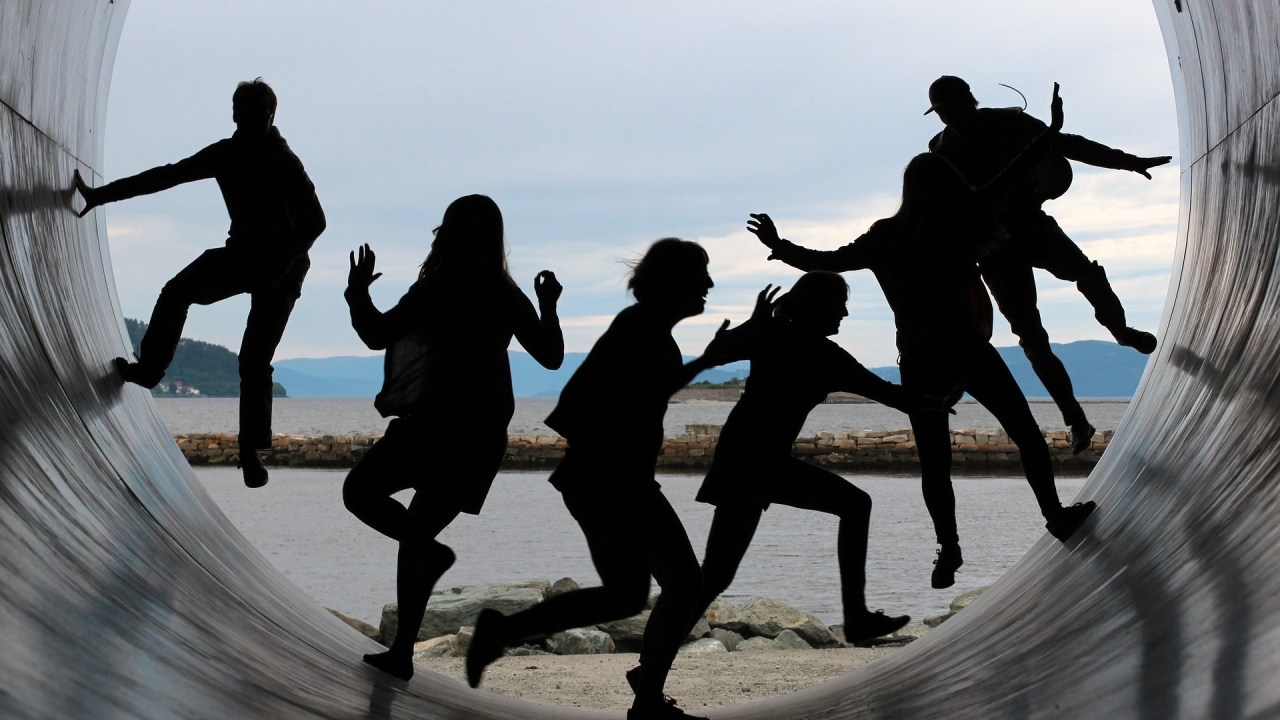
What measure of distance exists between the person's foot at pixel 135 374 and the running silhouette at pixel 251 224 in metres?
0.20

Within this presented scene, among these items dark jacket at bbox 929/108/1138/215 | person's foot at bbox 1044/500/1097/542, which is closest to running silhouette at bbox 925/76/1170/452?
dark jacket at bbox 929/108/1138/215

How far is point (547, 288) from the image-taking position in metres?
3.88

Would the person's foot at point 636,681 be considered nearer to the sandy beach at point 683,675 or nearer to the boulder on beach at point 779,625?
the sandy beach at point 683,675

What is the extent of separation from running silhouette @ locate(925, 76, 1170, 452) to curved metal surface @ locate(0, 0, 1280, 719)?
1.35ft

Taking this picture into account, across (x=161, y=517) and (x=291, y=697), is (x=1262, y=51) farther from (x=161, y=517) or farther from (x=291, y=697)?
(x=161, y=517)

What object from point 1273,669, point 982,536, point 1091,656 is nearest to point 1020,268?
point 1091,656

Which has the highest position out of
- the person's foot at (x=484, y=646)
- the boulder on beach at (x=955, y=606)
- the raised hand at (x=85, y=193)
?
the raised hand at (x=85, y=193)

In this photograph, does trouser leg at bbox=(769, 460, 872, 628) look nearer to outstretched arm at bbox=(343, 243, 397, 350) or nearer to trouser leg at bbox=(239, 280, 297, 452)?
outstretched arm at bbox=(343, 243, 397, 350)

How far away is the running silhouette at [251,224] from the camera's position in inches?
188

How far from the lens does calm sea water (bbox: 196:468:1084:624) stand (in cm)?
1404

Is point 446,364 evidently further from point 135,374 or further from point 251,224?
point 135,374

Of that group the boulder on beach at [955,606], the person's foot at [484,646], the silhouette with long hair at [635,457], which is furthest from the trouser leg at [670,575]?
the boulder on beach at [955,606]

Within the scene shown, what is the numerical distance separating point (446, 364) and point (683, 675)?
4990mm

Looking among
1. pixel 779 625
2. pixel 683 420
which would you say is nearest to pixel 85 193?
pixel 779 625
